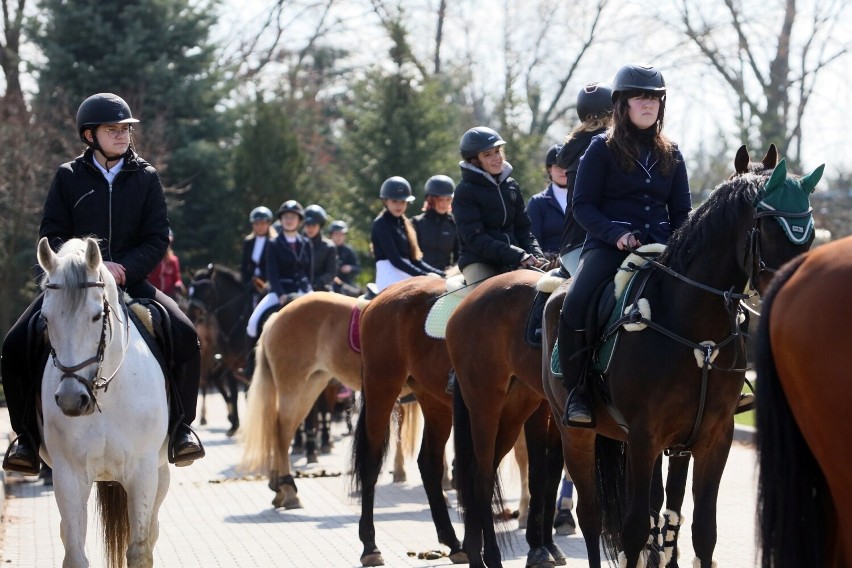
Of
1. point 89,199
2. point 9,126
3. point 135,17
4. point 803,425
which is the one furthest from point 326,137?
point 803,425

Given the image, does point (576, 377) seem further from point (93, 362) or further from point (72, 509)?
point (72, 509)

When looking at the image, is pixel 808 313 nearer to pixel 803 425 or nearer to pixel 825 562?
pixel 803 425

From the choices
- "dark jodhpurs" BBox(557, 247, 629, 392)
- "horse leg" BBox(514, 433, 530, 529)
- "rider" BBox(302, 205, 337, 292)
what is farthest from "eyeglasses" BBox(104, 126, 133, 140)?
"rider" BBox(302, 205, 337, 292)

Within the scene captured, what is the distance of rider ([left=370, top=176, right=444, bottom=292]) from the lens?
13.8 m

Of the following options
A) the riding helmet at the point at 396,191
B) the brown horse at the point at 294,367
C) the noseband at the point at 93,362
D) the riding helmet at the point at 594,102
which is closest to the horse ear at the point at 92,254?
the noseband at the point at 93,362

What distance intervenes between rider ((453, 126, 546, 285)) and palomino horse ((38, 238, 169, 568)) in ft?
10.4

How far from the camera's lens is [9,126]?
2833 cm

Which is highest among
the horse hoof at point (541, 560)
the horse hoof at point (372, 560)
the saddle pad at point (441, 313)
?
the saddle pad at point (441, 313)

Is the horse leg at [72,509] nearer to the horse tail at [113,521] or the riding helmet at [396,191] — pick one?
the horse tail at [113,521]

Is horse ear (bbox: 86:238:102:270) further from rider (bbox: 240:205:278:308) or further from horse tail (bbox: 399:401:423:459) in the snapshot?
rider (bbox: 240:205:278:308)

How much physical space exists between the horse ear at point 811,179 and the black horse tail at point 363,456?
5.12m

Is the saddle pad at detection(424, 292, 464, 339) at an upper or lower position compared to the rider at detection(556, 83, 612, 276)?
lower

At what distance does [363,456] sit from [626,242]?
3.95 meters

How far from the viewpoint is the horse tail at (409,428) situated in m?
14.2
